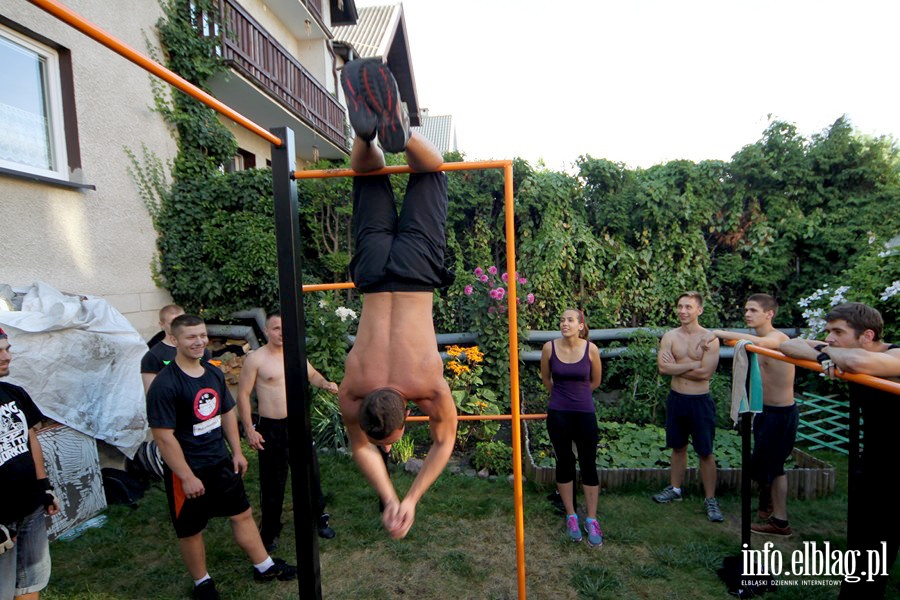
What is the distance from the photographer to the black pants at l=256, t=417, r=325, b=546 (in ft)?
10.7

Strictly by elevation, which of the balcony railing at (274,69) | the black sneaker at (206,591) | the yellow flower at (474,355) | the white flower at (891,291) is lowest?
the black sneaker at (206,591)

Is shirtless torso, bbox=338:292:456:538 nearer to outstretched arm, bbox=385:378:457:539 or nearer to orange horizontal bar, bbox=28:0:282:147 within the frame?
outstretched arm, bbox=385:378:457:539

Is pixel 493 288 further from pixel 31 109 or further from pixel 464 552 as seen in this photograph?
pixel 31 109

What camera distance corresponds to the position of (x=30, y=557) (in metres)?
2.28

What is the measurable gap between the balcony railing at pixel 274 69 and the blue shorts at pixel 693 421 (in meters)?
6.75

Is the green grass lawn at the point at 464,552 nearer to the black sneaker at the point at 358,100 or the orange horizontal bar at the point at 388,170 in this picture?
the orange horizontal bar at the point at 388,170

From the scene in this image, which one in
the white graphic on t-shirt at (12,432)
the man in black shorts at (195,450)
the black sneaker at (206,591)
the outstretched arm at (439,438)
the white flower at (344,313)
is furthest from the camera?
the white flower at (344,313)

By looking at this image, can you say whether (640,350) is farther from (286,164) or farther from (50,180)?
(50,180)

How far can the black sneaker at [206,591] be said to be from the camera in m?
2.79

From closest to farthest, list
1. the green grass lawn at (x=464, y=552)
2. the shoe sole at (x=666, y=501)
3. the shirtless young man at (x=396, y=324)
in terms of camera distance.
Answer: the shirtless young man at (x=396, y=324) < the green grass lawn at (x=464, y=552) < the shoe sole at (x=666, y=501)

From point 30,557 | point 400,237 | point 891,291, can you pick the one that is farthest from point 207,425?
point 891,291

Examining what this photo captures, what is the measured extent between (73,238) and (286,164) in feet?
12.2

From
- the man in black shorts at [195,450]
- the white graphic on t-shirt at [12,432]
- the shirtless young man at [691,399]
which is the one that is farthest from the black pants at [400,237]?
the shirtless young man at [691,399]

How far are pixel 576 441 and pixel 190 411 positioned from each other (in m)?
2.52
